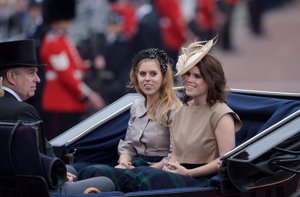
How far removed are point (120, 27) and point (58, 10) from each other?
9.50ft

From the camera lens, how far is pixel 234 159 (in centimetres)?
Result: 607

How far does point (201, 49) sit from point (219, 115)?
0.40m

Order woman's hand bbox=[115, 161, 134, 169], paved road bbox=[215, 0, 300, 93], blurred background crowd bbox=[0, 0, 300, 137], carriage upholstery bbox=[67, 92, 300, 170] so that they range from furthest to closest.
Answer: paved road bbox=[215, 0, 300, 93], blurred background crowd bbox=[0, 0, 300, 137], woman's hand bbox=[115, 161, 134, 169], carriage upholstery bbox=[67, 92, 300, 170]

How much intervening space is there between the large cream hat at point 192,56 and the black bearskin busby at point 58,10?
4.77 m

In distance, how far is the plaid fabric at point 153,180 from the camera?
643cm

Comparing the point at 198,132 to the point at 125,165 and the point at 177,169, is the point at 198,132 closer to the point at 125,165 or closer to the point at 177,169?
the point at 177,169

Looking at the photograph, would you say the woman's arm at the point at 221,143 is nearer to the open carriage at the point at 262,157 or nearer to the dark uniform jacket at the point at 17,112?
the open carriage at the point at 262,157

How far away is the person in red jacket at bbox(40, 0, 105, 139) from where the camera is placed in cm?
1101

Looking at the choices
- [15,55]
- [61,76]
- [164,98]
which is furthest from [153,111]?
[61,76]

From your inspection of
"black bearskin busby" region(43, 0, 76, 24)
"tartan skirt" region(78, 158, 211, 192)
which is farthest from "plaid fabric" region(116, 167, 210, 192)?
"black bearskin busby" region(43, 0, 76, 24)

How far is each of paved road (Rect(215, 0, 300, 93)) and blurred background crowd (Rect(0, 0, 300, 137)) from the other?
753 mm

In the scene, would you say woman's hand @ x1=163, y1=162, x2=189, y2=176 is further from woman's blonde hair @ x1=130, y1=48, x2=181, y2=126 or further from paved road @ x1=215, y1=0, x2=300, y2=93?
paved road @ x1=215, y1=0, x2=300, y2=93

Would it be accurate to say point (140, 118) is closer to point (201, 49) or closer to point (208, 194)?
point (201, 49)

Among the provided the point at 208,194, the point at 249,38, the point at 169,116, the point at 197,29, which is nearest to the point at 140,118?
the point at 169,116
